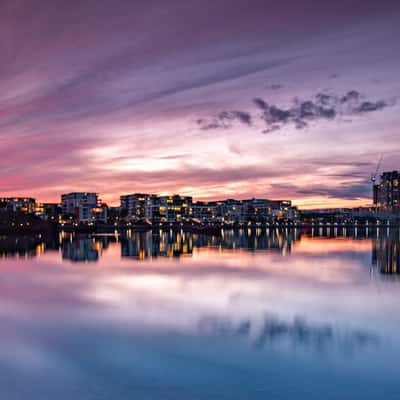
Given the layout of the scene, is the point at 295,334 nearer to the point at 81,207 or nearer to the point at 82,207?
the point at 81,207

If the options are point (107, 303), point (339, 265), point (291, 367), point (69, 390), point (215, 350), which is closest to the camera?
point (69, 390)

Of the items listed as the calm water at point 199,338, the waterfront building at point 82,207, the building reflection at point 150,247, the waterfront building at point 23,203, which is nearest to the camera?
the calm water at point 199,338

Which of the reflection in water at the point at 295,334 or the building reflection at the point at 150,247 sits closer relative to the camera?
the reflection in water at the point at 295,334

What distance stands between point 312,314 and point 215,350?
5.72 m

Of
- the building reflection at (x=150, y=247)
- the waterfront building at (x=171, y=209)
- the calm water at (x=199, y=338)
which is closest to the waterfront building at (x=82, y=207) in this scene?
the waterfront building at (x=171, y=209)

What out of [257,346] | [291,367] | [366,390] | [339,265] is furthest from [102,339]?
[339,265]

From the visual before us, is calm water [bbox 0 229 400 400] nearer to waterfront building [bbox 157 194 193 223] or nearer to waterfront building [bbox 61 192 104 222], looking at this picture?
waterfront building [bbox 61 192 104 222]

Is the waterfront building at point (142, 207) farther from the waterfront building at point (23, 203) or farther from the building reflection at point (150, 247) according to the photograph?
the building reflection at point (150, 247)

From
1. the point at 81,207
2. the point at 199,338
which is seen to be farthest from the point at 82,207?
the point at 199,338

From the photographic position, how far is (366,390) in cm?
877

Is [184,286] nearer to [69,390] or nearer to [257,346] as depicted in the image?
[257,346]

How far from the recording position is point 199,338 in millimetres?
12680

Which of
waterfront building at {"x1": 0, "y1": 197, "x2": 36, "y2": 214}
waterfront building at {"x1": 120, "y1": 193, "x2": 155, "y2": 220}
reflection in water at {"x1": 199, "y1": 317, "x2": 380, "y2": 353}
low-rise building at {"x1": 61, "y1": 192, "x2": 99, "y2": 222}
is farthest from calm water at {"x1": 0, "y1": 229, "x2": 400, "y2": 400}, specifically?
waterfront building at {"x1": 120, "y1": 193, "x2": 155, "y2": 220}

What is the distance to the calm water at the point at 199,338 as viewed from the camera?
353 inches
